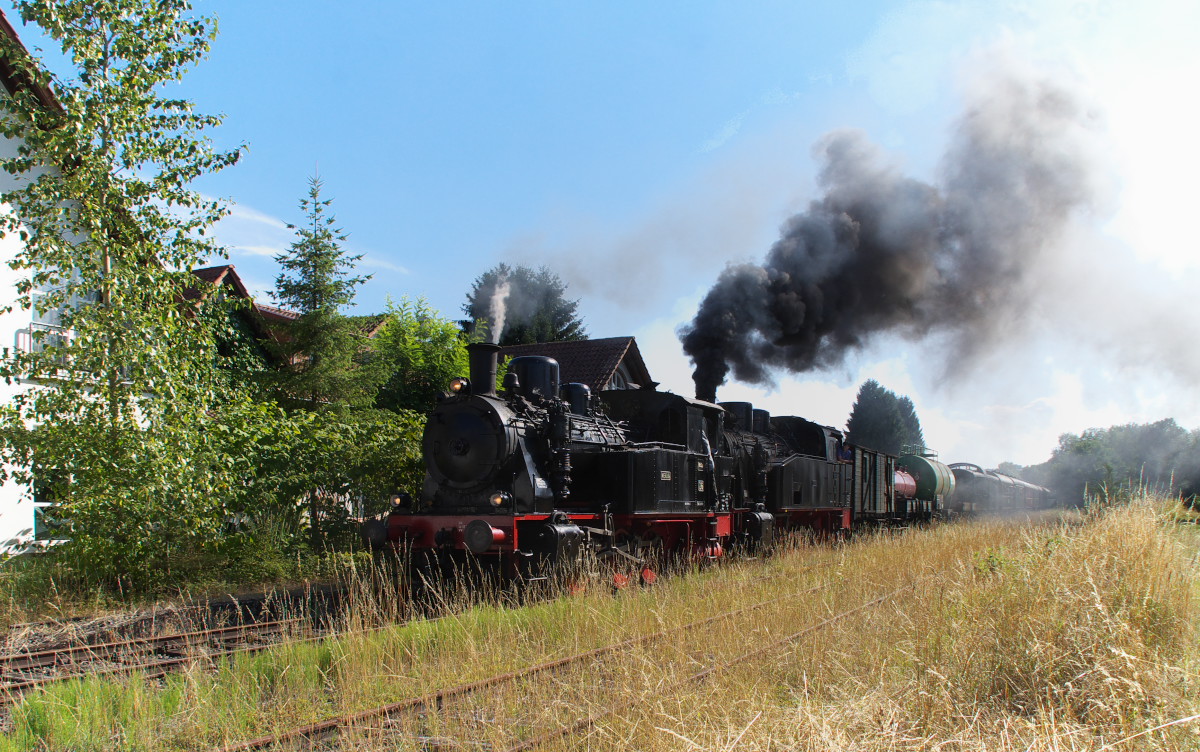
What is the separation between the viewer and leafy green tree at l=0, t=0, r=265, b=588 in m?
9.73

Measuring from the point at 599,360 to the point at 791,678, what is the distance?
23470 mm

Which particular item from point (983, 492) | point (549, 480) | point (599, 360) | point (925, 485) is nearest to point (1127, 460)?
point (983, 492)

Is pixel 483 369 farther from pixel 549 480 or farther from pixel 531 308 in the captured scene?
pixel 531 308

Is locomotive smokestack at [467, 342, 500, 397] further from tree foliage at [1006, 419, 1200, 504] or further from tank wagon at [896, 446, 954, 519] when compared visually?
tree foliage at [1006, 419, 1200, 504]

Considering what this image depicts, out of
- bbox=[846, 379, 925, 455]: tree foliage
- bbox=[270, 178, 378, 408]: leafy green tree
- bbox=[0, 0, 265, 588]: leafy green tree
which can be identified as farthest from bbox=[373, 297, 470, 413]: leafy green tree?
bbox=[846, 379, 925, 455]: tree foliage

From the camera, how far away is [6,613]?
912cm

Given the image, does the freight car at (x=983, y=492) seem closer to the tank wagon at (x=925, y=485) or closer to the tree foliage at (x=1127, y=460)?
the tree foliage at (x=1127, y=460)

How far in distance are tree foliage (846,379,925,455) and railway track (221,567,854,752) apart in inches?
2642

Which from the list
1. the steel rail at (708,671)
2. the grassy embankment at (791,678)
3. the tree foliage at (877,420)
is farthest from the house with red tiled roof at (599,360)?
the tree foliage at (877,420)

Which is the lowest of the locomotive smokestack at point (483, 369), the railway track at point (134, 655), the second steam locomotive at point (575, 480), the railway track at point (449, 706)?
the railway track at point (134, 655)

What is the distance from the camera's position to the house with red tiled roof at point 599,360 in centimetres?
2838

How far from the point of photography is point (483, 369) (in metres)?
10.6

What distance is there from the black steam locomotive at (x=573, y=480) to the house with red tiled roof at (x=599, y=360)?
13760 mm

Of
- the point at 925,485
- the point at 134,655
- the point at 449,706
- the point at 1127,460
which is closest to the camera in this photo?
the point at 449,706
